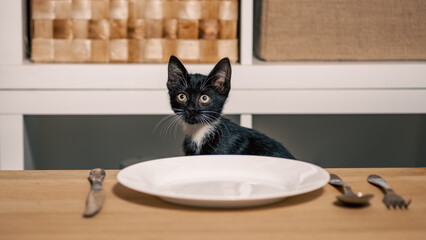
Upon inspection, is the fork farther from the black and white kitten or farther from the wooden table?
the black and white kitten

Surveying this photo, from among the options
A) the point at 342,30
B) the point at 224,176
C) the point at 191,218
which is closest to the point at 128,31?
the point at 342,30

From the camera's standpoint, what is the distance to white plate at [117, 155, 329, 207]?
60 centimetres

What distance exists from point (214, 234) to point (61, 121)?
177 centimetres

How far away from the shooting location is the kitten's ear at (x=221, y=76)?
1.10 m

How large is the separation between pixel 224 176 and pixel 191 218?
0.19 metres

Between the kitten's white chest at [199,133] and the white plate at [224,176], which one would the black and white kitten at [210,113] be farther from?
the white plate at [224,176]

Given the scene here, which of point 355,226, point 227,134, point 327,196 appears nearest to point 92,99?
point 227,134

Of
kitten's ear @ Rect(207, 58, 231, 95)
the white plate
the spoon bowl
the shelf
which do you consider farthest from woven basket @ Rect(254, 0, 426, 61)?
the spoon bowl

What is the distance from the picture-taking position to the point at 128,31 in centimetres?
145

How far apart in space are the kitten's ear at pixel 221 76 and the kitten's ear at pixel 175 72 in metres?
0.07

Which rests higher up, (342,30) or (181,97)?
(342,30)

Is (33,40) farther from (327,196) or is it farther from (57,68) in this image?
(327,196)

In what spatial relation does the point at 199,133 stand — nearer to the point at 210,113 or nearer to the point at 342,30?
the point at 210,113

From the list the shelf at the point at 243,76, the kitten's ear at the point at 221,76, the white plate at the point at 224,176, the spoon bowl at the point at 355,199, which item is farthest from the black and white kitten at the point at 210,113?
the spoon bowl at the point at 355,199
